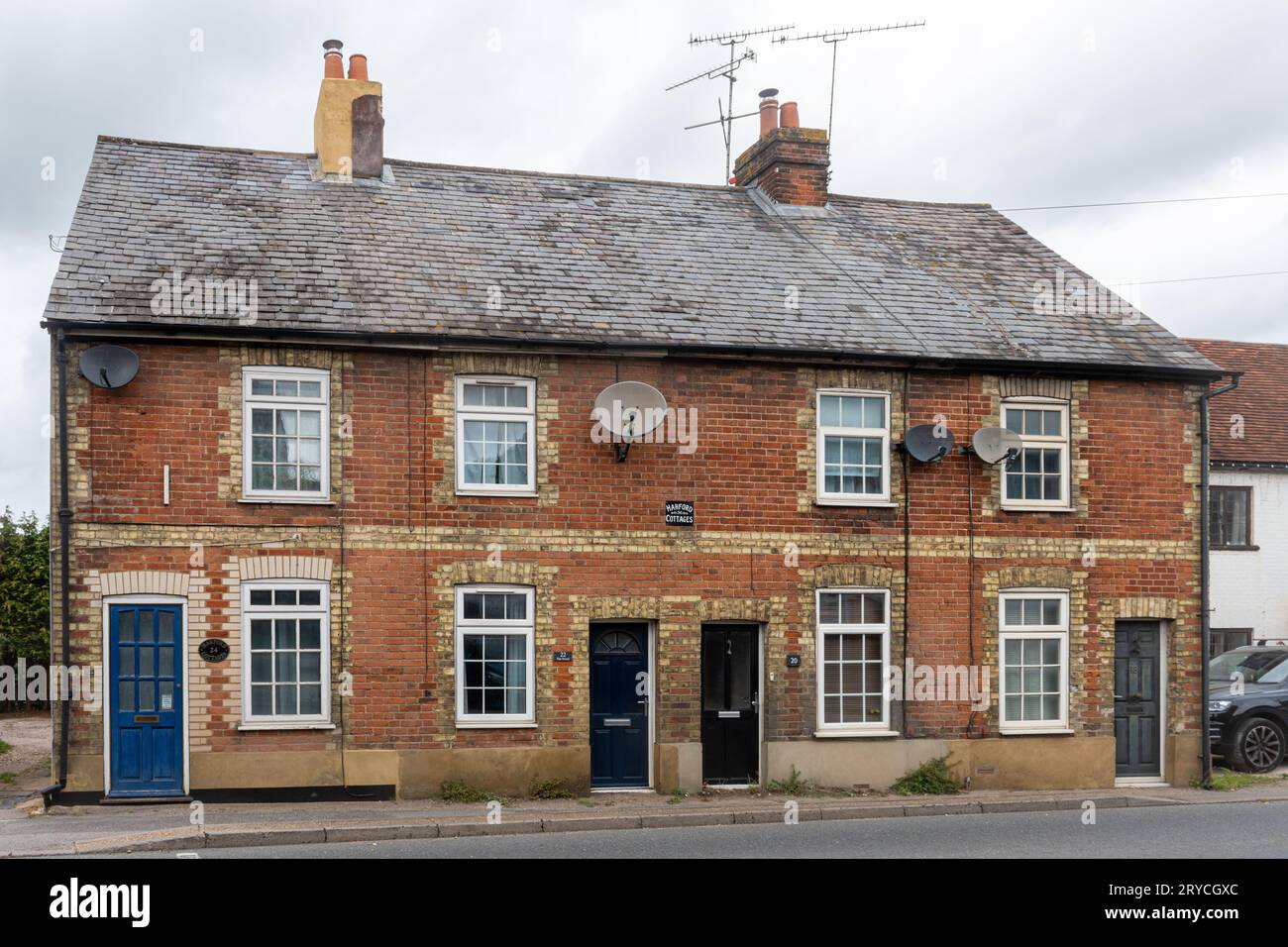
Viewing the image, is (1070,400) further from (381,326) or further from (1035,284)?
(381,326)

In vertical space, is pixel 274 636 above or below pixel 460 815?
above

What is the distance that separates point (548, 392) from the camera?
1750cm

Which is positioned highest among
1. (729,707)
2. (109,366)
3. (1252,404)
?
(1252,404)

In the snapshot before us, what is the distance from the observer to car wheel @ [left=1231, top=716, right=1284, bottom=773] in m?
20.3

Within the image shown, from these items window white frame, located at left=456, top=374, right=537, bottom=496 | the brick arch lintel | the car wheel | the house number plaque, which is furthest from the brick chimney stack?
the house number plaque

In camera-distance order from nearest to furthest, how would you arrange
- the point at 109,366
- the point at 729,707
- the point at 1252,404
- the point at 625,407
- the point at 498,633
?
the point at 109,366 → the point at 498,633 → the point at 625,407 → the point at 729,707 → the point at 1252,404

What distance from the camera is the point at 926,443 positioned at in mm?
18469

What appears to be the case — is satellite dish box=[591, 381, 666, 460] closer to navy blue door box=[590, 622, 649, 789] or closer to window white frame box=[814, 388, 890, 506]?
window white frame box=[814, 388, 890, 506]

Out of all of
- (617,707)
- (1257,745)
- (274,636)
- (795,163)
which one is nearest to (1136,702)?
(1257,745)

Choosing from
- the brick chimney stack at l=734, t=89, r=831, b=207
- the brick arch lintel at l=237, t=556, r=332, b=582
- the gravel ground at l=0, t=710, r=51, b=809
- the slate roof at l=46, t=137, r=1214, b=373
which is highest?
the brick chimney stack at l=734, t=89, r=831, b=207

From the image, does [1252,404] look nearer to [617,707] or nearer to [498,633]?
[617,707]

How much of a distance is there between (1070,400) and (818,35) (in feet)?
26.5

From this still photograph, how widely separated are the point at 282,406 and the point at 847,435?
734 centimetres

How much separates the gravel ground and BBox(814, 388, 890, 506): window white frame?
34.7ft
